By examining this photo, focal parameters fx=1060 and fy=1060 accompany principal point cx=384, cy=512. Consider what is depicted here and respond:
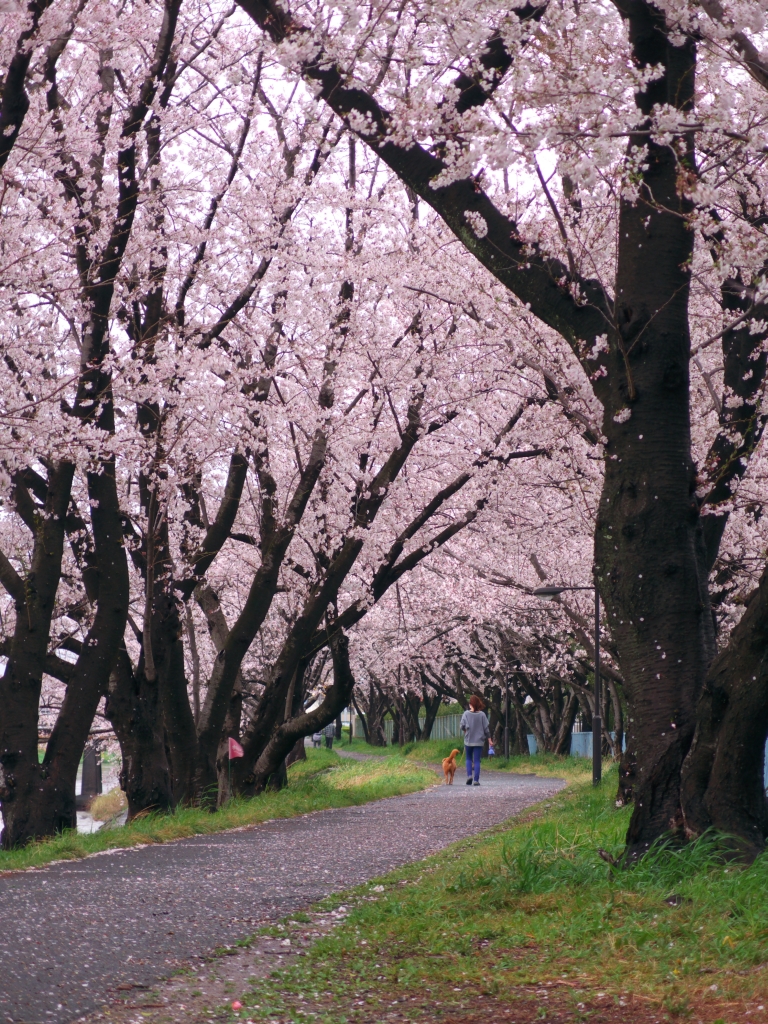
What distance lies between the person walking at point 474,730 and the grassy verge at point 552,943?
48.5 feet

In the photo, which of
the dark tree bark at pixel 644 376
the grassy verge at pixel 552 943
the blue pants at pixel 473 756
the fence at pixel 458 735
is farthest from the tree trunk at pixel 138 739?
the fence at pixel 458 735

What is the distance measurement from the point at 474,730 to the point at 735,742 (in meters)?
17.5

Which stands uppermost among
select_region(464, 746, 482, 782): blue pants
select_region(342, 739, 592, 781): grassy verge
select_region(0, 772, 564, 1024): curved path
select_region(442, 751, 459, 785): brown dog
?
select_region(0, 772, 564, 1024): curved path

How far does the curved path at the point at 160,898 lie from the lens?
4918mm

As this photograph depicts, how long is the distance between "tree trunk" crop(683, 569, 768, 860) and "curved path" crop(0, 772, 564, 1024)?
2.87m

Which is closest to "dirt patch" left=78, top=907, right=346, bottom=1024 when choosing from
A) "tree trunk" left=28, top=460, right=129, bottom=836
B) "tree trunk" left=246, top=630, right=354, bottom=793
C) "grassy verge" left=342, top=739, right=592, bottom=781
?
"tree trunk" left=28, top=460, right=129, bottom=836

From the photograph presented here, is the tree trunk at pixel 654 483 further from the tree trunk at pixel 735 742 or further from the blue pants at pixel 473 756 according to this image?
the blue pants at pixel 473 756

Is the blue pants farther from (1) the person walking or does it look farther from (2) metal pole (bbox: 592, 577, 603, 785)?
(2) metal pole (bbox: 592, 577, 603, 785)

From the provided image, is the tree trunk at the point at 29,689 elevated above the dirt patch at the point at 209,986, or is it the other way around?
the tree trunk at the point at 29,689

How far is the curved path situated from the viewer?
4.92 m

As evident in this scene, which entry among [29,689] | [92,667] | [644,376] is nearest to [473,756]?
[92,667]

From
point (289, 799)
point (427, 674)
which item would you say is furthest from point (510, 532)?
point (427, 674)

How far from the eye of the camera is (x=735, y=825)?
6703mm

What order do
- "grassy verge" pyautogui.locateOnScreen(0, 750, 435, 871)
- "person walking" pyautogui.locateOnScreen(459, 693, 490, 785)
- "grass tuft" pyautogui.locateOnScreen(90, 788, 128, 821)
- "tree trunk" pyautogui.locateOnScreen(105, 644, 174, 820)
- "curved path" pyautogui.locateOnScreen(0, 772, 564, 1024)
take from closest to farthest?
"curved path" pyautogui.locateOnScreen(0, 772, 564, 1024) → "grassy verge" pyautogui.locateOnScreen(0, 750, 435, 871) → "tree trunk" pyautogui.locateOnScreen(105, 644, 174, 820) → "person walking" pyautogui.locateOnScreen(459, 693, 490, 785) → "grass tuft" pyautogui.locateOnScreen(90, 788, 128, 821)
